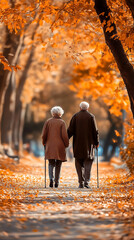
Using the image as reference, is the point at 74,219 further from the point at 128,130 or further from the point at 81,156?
the point at 128,130

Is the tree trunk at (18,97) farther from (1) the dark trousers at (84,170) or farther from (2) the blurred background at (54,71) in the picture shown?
(1) the dark trousers at (84,170)

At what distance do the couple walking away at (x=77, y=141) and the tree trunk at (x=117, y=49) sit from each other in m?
2.56

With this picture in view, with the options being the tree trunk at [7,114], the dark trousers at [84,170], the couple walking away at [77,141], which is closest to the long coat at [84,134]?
the couple walking away at [77,141]

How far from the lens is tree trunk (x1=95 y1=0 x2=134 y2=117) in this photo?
10250 mm

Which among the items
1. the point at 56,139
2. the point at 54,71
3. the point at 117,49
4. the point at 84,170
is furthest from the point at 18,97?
the point at 117,49

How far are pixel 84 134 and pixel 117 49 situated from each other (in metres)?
3.02

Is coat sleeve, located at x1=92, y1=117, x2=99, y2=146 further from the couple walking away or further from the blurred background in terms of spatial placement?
the blurred background

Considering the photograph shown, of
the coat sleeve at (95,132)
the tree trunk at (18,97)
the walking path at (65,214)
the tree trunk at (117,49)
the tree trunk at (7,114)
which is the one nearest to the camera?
the walking path at (65,214)

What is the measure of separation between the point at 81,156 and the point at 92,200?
2805 mm

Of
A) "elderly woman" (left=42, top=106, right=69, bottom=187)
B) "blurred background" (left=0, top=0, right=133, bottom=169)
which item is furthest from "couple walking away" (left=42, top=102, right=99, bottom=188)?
"blurred background" (left=0, top=0, right=133, bottom=169)

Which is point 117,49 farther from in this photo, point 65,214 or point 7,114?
point 7,114

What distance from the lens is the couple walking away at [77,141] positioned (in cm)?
1275

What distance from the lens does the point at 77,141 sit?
1284 cm

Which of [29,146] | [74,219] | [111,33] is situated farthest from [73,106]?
[74,219]
